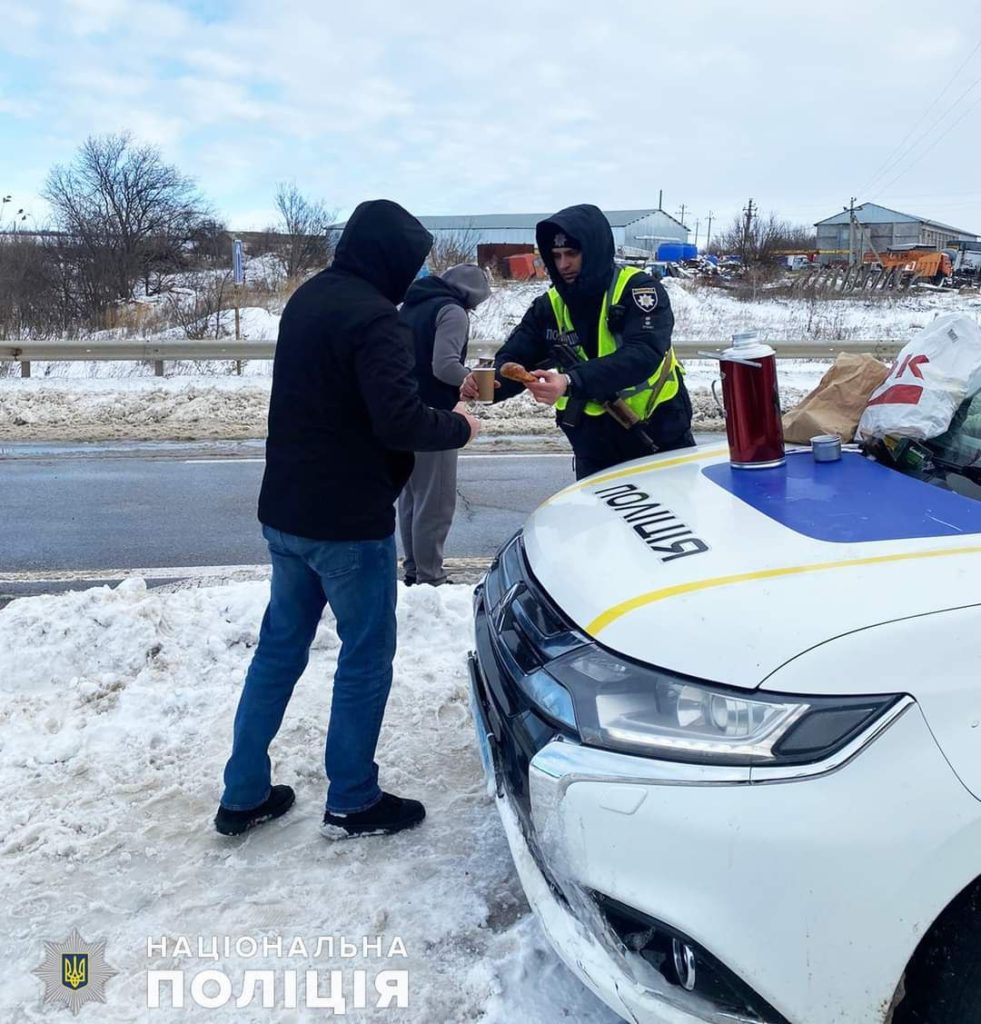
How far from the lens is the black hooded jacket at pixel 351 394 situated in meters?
2.60

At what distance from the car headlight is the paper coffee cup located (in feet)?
5.85

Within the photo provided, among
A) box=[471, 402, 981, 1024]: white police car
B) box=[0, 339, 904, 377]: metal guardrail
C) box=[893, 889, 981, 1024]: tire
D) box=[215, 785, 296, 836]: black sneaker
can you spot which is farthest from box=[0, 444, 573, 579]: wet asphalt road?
box=[893, 889, 981, 1024]: tire

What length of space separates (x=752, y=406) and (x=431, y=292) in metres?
2.47

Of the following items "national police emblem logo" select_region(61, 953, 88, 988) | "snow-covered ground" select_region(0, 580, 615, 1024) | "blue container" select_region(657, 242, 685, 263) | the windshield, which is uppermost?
"blue container" select_region(657, 242, 685, 263)

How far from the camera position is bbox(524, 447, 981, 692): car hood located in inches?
68.8

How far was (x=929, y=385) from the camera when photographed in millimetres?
2945

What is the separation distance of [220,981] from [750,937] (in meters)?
1.42

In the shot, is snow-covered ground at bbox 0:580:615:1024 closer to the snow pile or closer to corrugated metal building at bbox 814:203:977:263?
the snow pile

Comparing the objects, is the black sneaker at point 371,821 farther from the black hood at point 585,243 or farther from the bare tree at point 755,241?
the bare tree at point 755,241

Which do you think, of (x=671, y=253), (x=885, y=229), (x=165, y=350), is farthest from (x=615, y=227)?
(x=165, y=350)

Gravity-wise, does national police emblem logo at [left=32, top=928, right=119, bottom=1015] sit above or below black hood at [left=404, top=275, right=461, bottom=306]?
below

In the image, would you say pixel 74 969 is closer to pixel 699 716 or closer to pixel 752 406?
pixel 699 716

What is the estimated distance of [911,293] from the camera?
3259cm

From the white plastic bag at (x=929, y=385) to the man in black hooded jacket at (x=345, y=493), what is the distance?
52.0 inches
